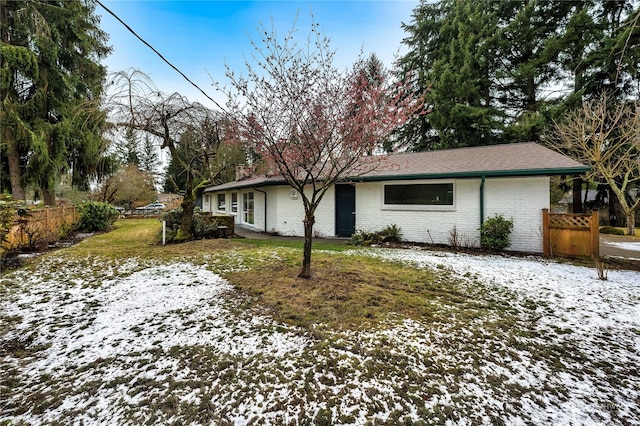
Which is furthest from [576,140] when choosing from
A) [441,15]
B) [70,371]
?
[70,371]

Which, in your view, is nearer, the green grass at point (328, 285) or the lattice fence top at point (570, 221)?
the green grass at point (328, 285)

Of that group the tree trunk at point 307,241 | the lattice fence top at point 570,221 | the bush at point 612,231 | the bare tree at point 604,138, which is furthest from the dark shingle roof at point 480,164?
the bush at point 612,231

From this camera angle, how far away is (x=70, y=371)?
2.39 meters

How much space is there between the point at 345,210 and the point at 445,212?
363 cm

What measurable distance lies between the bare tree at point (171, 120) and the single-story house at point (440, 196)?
300 centimetres

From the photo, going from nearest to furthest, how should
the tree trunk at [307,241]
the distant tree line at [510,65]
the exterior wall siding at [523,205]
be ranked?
the tree trunk at [307,241] < the exterior wall siding at [523,205] < the distant tree line at [510,65]

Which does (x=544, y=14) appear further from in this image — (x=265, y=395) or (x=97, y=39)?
(x=97, y=39)

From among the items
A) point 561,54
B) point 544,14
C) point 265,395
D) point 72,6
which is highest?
point 544,14

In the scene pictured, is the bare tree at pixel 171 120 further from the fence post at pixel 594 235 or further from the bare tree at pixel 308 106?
the fence post at pixel 594 235

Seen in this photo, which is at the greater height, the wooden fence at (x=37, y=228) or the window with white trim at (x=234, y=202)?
the window with white trim at (x=234, y=202)

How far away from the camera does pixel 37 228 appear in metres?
7.32

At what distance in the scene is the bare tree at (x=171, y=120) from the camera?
698cm

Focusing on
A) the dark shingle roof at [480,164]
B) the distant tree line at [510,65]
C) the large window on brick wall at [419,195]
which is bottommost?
the large window on brick wall at [419,195]

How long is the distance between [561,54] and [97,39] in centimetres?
2453
